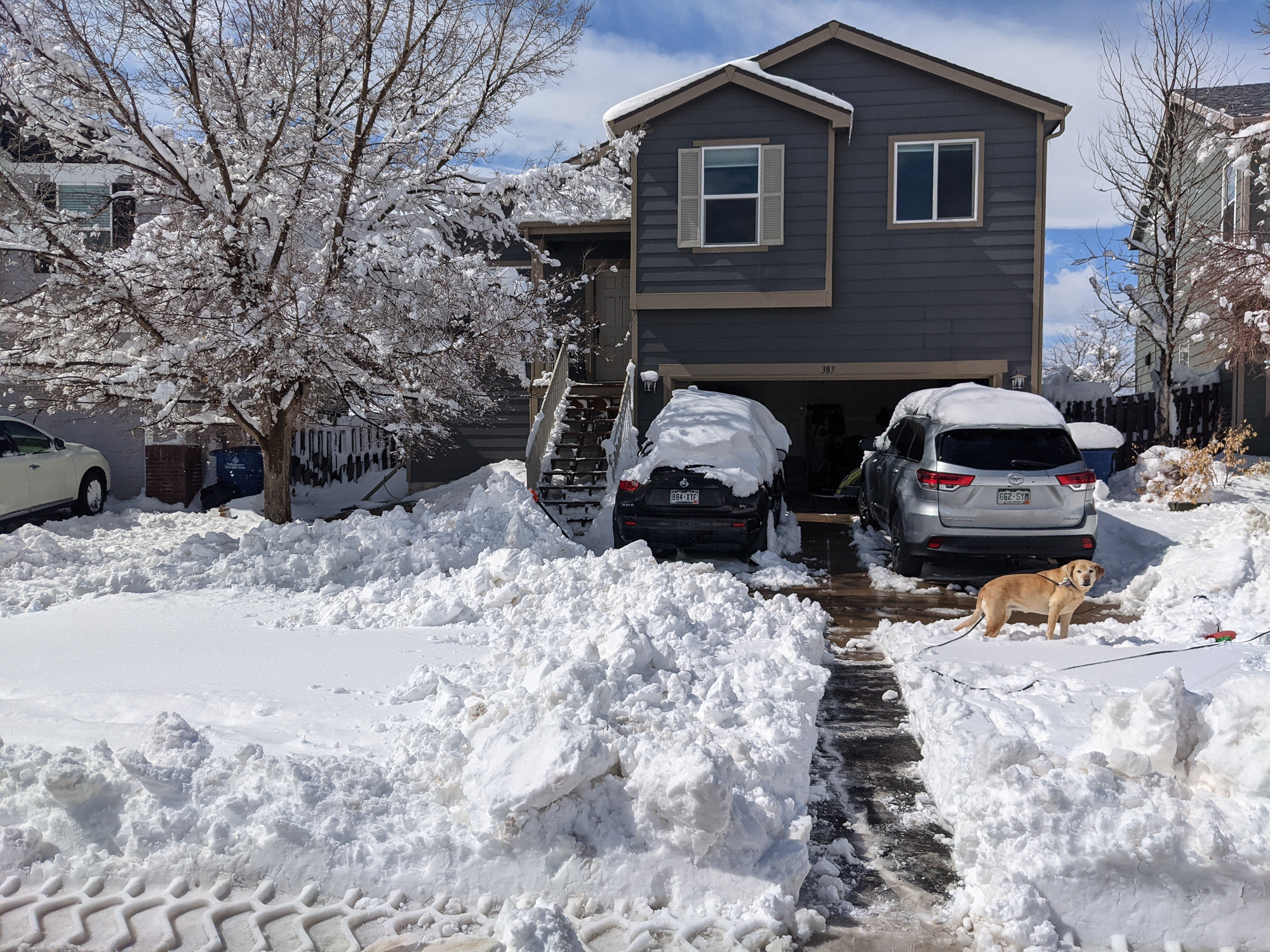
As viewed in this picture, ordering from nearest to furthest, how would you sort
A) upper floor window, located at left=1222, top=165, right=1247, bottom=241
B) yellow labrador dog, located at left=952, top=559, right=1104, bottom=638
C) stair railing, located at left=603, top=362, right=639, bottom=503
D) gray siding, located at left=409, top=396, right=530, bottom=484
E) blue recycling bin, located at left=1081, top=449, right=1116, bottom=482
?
yellow labrador dog, located at left=952, top=559, right=1104, bottom=638 < stair railing, located at left=603, top=362, right=639, bottom=503 < blue recycling bin, located at left=1081, top=449, right=1116, bottom=482 < upper floor window, located at left=1222, top=165, right=1247, bottom=241 < gray siding, located at left=409, top=396, right=530, bottom=484

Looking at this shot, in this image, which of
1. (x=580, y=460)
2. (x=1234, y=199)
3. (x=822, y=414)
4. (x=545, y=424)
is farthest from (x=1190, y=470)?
(x=822, y=414)

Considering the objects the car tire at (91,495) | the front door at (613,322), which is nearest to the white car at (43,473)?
the car tire at (91,495)

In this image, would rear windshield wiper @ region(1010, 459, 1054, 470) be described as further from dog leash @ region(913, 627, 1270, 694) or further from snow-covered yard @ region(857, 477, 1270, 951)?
snow-covered yard @ region(857, 477, 1270, 951)

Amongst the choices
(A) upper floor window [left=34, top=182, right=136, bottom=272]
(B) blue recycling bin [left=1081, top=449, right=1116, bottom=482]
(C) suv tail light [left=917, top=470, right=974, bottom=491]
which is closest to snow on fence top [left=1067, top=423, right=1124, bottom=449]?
(B) blue recycling bin [left=1081, top=449, right=1116, bottom=482]

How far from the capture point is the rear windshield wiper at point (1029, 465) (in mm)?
8930

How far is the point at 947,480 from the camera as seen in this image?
902 centimetres

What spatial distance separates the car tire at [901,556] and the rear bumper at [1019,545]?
0.44 m

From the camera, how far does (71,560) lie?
31.0 ft

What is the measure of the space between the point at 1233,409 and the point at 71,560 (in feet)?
63.0

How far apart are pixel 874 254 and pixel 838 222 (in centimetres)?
81

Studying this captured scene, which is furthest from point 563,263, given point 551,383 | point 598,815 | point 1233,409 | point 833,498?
point 598,815

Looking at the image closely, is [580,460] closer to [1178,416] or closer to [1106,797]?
[1106,797]

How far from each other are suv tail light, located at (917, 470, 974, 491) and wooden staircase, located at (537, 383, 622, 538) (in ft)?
15.8

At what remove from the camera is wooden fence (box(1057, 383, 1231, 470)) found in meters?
16.7
